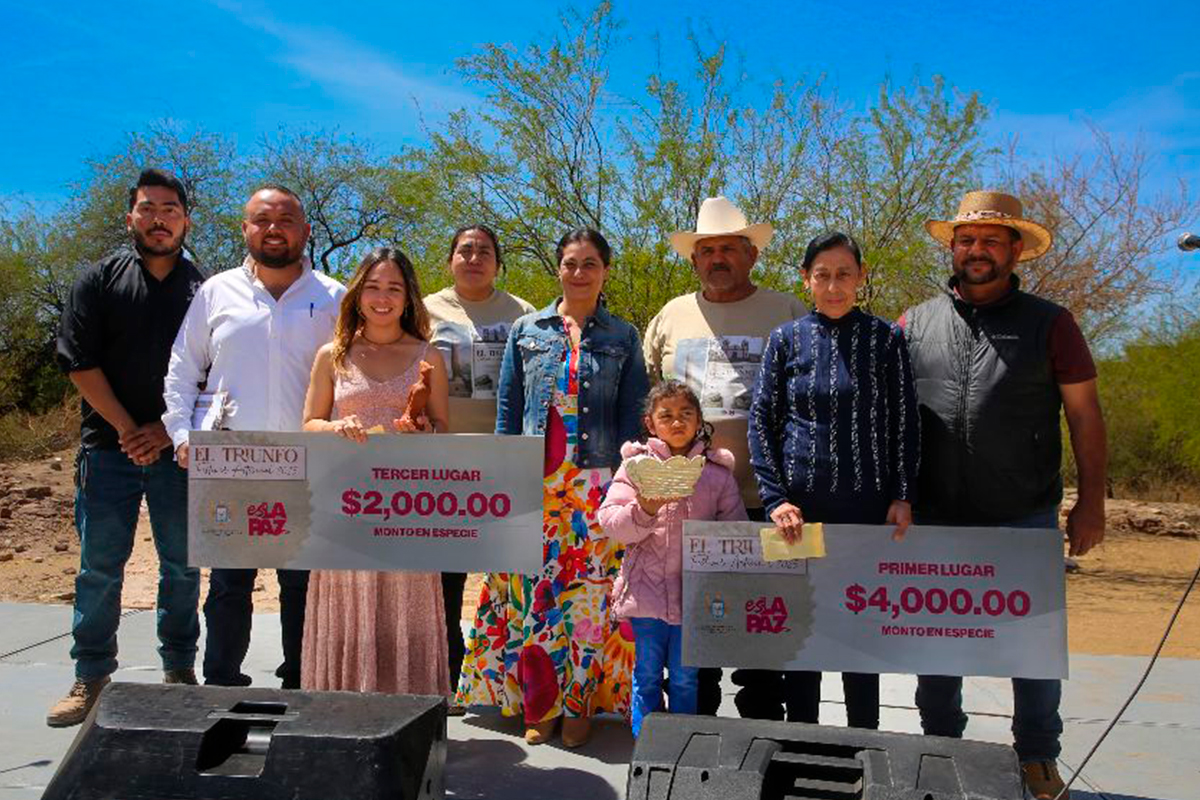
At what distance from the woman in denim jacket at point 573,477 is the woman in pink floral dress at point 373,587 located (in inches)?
21.6

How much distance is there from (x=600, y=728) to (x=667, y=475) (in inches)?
66.5

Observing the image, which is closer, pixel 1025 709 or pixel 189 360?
pixel 1025 709

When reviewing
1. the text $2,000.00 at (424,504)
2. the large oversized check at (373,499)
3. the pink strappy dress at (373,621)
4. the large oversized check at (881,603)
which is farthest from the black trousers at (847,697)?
the pink strappy dress at (373,621)

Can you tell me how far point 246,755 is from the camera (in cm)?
310

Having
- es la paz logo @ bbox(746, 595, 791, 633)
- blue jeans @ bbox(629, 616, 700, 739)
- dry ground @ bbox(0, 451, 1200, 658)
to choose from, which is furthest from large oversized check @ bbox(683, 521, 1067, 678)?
dry ground @ bbox(0, 451, 1200, 658)

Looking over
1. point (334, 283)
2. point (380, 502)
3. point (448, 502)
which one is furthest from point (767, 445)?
point (334, 283)

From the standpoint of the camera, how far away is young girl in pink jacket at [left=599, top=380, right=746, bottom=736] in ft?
13.1

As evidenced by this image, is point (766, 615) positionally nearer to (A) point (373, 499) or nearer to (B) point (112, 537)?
(A) point (373, 499)

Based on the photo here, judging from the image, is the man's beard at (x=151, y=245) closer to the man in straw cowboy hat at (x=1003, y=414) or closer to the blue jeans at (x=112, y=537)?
the blue jeans at (x=112, y=537)

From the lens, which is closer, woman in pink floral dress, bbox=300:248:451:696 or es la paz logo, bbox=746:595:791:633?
es la paz logo, bbox=746:595:791:633

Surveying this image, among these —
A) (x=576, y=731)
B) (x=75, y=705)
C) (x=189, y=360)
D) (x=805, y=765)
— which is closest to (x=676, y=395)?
(x=805, y=765)

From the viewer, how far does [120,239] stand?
30.8 m

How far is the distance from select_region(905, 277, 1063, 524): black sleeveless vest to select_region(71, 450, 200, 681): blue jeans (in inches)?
134

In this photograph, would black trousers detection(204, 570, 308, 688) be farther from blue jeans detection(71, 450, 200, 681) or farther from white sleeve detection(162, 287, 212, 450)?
white sleeve detection(162, 287, 212, 450)
